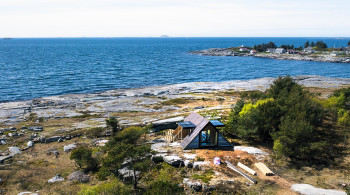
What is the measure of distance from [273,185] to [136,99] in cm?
4244

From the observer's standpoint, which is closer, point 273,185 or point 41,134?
point 273,185

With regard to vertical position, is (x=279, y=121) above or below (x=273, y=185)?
above

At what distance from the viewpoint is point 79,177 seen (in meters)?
23.8

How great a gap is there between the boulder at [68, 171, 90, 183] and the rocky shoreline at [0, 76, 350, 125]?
15799 millimetres

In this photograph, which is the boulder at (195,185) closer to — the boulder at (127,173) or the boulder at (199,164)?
the boulder at (199,164)

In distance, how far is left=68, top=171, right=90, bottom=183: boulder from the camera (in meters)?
23.3

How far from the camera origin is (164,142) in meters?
30.8

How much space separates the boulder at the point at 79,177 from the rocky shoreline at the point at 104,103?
15.8m

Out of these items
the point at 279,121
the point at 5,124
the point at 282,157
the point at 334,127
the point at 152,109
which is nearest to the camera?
the point at 282,157

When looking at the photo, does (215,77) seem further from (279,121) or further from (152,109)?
(279,121)

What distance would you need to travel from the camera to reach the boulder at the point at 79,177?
919 inches

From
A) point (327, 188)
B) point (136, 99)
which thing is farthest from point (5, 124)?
point (327, 188)

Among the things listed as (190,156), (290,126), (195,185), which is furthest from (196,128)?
(290,126)

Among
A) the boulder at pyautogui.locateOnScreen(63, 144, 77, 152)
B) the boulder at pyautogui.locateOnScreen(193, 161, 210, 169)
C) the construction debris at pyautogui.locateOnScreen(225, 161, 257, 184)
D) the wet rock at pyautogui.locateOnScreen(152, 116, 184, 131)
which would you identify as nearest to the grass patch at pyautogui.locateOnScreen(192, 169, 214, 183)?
the boulder at pyautogui.locateOnScreen(193, 161, 210, 169)
